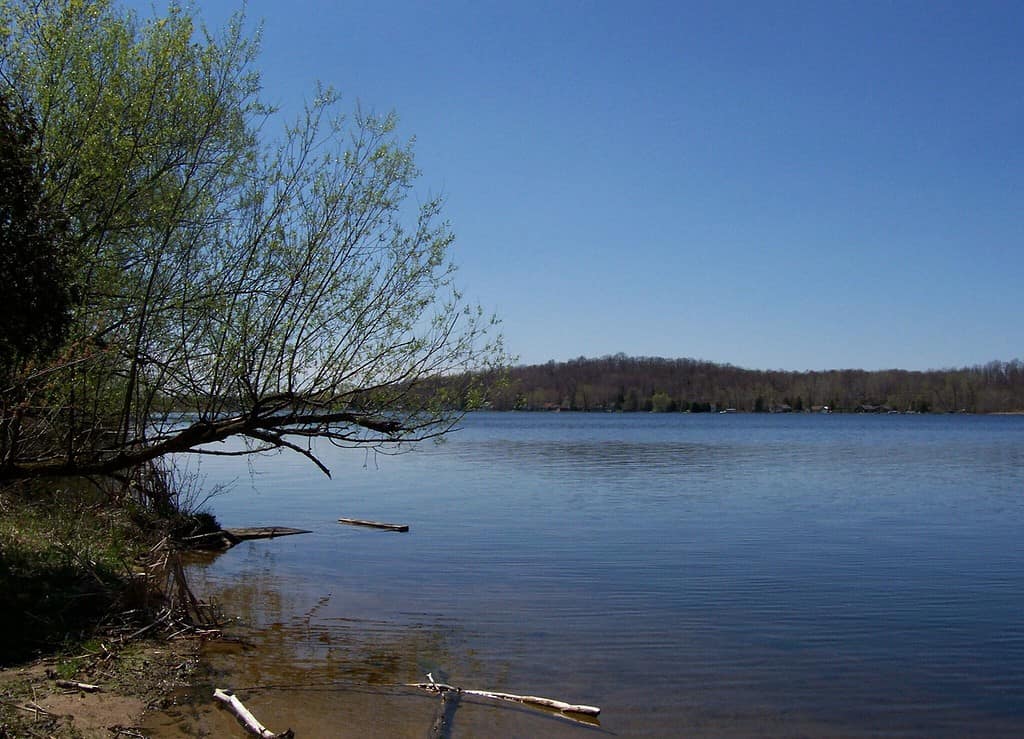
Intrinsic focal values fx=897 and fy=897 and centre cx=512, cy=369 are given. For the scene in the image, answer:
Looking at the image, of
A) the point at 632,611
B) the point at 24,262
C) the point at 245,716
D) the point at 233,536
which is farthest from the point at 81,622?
the point at 233,536

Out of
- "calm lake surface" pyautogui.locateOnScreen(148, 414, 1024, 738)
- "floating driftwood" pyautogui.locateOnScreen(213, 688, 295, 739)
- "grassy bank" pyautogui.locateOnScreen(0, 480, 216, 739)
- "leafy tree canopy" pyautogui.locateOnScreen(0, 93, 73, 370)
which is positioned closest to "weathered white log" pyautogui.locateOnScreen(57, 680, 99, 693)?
"grassy bank" pyautogui.locateOnScreen(0, 480, 216, 739)

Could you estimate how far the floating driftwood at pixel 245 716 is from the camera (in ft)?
28.4

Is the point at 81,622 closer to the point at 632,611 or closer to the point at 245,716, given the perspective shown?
the point at 245,716

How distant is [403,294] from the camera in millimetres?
13516

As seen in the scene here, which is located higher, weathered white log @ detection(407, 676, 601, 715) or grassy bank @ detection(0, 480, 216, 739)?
grassy bank @ detection(0, 480, 216, 739)

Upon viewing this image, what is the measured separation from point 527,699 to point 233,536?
1460 centimetres

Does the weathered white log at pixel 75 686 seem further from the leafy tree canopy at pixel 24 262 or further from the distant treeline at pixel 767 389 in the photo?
the distant treeline at pixel 767 389

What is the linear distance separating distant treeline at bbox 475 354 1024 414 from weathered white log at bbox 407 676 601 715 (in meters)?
151

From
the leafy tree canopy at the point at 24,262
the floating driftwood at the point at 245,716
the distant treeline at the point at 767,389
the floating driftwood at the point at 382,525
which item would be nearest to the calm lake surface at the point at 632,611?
the floating driftwood at the point at 245,716

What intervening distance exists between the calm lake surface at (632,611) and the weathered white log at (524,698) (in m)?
0.12

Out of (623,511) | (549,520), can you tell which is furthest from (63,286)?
(623,511)

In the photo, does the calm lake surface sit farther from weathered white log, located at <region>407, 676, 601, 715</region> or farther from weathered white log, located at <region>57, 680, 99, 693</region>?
weathered white log, located at <region>57, 680, 99, 693</region>

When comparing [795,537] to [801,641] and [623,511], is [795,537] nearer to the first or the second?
[623,511]

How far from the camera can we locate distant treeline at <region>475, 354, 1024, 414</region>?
173000mm
